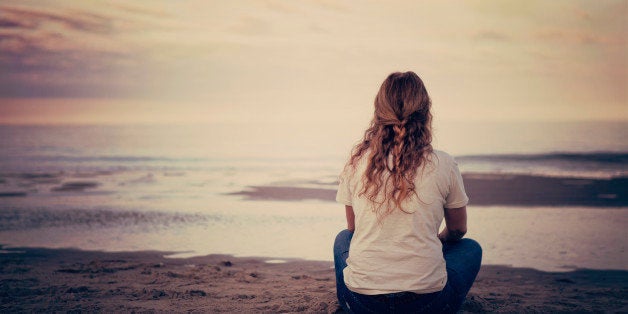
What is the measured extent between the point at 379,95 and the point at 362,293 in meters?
1.12

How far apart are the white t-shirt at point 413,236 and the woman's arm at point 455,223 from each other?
0.07 metres

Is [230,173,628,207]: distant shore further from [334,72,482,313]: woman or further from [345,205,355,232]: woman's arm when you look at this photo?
[334,72,482,313]: woman

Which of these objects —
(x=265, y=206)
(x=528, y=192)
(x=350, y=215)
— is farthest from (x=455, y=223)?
(x=528, y=192)

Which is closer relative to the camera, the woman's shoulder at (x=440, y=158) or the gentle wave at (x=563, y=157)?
the woman's shoulder at (x=440, y=158)

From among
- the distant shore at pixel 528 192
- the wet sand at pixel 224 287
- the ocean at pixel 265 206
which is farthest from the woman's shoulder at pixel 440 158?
the distant shore at pixel 528 192

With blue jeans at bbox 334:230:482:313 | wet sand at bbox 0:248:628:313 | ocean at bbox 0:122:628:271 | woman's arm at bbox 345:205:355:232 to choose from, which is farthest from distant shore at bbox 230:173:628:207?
woman's arm at bbox 345:205:355:232

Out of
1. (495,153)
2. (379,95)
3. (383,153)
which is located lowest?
(495,153)

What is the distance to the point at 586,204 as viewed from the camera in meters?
11.1

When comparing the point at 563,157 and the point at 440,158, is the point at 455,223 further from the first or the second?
the point at 563,157

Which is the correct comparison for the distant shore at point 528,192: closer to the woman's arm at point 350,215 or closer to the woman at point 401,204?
the woman's arm at point 350,215

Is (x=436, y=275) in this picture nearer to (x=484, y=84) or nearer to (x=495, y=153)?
(x=495, y=153)

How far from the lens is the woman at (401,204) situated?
9.09 ft

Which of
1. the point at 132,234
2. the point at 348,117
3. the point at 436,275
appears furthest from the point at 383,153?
the point at 348,117

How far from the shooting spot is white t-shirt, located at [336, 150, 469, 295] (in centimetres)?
277
